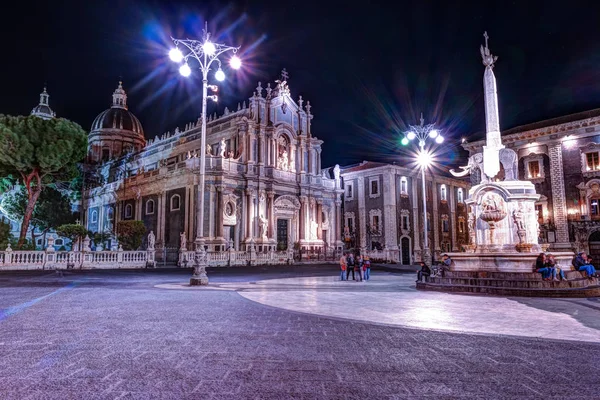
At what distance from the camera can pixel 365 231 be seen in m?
49.9

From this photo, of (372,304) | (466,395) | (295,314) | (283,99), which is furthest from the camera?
(283,99)

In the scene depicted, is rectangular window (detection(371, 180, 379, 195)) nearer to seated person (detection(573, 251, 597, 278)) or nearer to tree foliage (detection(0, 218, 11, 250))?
seated person (detection(573, 251, 597, 278))

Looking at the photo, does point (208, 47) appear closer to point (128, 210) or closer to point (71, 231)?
point (71, 231)

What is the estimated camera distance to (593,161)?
112ft

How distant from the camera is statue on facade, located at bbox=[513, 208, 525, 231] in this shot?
15.1m

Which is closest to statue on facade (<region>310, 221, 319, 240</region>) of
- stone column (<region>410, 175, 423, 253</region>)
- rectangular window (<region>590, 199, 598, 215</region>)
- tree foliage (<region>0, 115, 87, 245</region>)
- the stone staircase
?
stone column (<region>410, 175, 423, 253</region>)

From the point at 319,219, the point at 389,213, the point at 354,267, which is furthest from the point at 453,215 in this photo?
the point at 354,267

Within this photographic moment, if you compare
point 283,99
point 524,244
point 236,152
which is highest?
point 283,99

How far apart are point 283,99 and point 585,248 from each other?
30562 millimetres

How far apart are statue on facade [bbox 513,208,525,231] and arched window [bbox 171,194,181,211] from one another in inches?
1226

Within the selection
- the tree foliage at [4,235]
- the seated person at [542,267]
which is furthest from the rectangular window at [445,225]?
the tree foliage at [4,235]

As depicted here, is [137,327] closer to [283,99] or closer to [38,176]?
[38,176]

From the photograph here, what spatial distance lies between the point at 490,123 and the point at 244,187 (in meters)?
26.0

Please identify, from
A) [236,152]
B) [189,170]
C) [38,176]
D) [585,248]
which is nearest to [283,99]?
[236,152]
